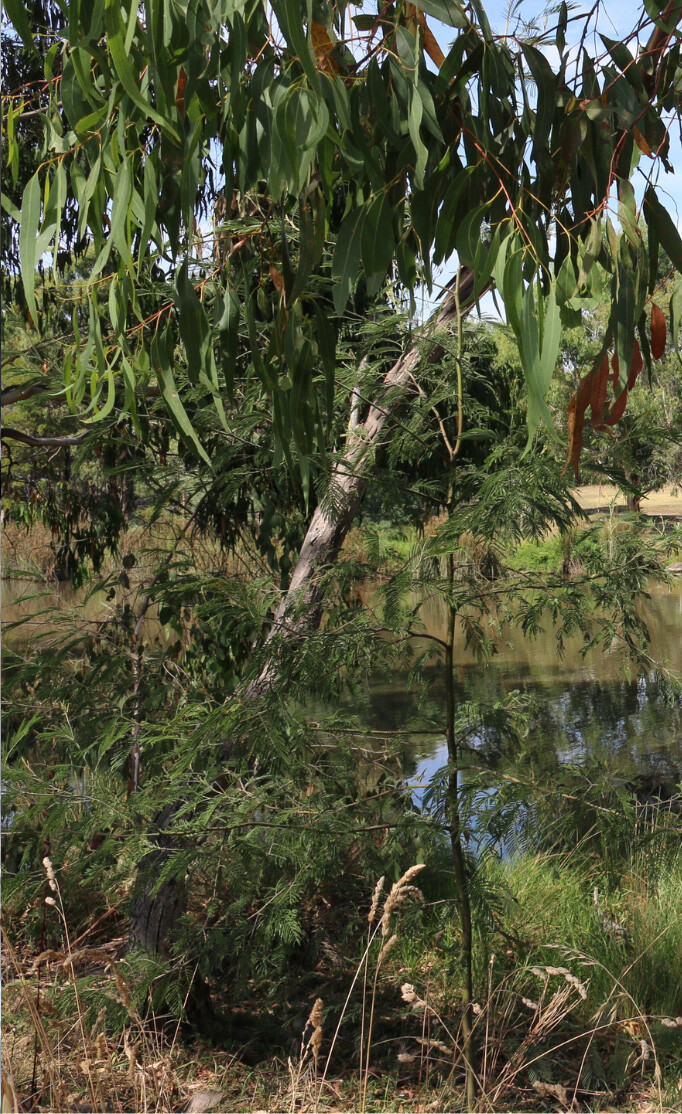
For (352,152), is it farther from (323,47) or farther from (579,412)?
(579,412)

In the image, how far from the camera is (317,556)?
2604 millimetres

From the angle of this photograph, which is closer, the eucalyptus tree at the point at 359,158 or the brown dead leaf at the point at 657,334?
the eucalyptus tree at the point at 359,158

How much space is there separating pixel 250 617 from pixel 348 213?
1.09 metres

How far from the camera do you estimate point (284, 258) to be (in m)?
1.36

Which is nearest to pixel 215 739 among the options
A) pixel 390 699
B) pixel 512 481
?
pixel 512 481

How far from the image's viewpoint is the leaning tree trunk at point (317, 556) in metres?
2.16

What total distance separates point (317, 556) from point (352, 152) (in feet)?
5.02

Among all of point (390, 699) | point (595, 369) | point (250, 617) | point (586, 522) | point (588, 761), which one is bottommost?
point (390, 699)

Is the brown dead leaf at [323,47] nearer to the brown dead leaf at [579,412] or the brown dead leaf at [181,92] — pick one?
the brown dead leaf at [181,92]

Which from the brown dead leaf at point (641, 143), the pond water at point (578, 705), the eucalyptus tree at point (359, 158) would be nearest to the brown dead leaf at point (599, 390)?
the eucalyptus tree at point (359, 158)

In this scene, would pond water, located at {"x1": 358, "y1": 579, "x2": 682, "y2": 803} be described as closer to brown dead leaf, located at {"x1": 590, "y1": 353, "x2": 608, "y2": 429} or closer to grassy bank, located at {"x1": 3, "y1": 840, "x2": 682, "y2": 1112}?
grassy bank, located at {"x1": 3, "y1": 840, "x2": 682, "y2": 1112}

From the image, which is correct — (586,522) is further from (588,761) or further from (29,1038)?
(29,1038)

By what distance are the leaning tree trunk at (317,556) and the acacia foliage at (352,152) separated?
0.55 metres

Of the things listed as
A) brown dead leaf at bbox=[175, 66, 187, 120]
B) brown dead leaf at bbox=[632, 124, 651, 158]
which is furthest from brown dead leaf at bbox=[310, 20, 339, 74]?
brown dead leaf at bbox=[632, 124, 651, 158]
